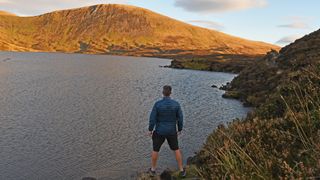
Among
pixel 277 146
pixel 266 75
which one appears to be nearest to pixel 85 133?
pixel 277 146

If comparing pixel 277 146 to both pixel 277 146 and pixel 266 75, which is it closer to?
pixel 277 146

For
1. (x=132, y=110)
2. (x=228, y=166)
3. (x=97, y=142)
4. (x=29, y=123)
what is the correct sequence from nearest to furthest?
(x=228, y=166)
(x=97, y=142)
(x=29, y=123)
(x=132, y=110)

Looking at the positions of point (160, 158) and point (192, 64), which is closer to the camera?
point (160, 158)

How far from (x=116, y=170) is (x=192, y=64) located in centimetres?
10472

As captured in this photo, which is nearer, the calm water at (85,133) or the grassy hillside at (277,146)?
the grassy hillside at (277,146)

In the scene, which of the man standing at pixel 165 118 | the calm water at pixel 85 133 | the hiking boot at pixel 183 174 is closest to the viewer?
the man standing at pixel 165 118

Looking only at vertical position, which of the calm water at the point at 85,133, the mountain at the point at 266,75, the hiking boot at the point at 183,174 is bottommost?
the calm water at the point at 85,133

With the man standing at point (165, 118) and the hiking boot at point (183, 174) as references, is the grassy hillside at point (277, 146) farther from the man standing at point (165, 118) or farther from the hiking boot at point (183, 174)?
the hiking boot at point (183, 174)

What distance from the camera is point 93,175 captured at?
15.8m

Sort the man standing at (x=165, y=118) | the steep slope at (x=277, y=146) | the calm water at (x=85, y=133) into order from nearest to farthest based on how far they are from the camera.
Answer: the steep slope at (x=277, y=146)
the man standing at (x=165, y=118)
the calm water at (x=85, y=133)

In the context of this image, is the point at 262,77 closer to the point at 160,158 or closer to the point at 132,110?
the point at 132,110

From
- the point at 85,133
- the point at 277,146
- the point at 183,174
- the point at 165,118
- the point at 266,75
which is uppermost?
the point at 277,146

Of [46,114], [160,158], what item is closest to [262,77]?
[46,114]

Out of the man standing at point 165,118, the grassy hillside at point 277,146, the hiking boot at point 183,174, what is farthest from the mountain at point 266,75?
the grassy hillside at point 277,146
